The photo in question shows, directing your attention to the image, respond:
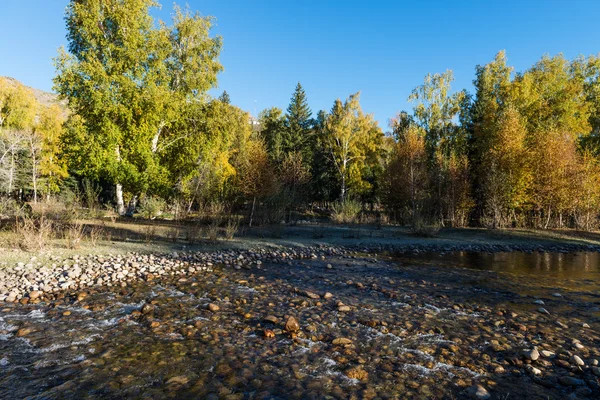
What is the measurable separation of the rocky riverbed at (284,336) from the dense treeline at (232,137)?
11.9 meters

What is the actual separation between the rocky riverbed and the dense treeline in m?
11.9

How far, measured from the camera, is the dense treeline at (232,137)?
1989 cm

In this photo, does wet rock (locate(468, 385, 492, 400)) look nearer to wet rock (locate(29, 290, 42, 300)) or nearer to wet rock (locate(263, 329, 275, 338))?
wet rock (locate(263, 329, 275, 338))

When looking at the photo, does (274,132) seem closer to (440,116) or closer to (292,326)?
(440,116)

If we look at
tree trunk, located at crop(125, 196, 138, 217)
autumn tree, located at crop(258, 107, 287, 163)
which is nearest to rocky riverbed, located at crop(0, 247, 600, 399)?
tree trunk, located at crop(125, 196, 138, 217)

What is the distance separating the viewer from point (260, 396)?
3.59 metres

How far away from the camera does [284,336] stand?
5.09 m

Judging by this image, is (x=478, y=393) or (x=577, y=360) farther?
(x=577, y=360)

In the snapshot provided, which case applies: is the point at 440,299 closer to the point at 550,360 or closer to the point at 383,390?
the point at 550,360

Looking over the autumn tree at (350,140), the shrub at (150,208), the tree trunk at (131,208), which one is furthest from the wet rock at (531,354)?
the autumn tree at (350,140)

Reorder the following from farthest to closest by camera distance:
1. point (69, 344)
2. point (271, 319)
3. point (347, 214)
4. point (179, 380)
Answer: point (347, 214) → point (271, 319) → point (69, 344) → point (179, 380)

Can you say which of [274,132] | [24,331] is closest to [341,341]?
[24,331]

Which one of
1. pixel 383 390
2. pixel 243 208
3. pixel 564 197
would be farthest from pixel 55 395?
pixel 564 197

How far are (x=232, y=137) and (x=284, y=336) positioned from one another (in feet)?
75.5
